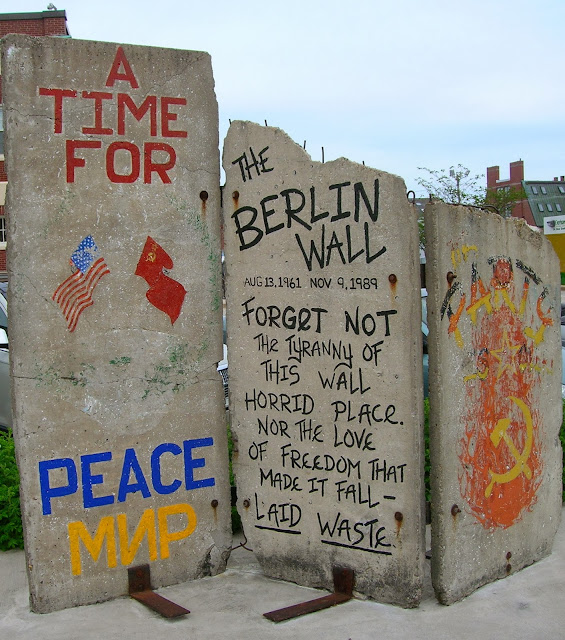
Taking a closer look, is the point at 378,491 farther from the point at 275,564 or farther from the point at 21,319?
the point at 21,319

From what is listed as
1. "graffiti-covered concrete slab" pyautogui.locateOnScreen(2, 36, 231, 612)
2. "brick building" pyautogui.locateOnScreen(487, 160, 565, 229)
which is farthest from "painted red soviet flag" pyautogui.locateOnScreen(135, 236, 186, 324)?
"brick building" pyautogui.locateOnScreen(487, 160, 565, 229)

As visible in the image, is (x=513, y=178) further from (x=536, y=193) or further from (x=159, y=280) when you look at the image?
(x=159, y=280)

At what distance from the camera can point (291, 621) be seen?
3939 millimetres

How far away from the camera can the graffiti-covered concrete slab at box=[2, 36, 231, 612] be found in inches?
163

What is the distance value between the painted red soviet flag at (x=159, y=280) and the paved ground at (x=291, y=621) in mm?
1561

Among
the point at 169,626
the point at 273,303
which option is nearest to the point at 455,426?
the point at 273,303

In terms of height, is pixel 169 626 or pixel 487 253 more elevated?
pixel 487 253

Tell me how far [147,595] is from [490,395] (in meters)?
2.17

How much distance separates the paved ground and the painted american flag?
153 centimetres

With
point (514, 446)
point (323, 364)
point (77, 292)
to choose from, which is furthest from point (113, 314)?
point (514, 446)

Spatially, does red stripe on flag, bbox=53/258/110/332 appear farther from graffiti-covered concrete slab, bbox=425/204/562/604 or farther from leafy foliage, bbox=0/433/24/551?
graffiti-covered concrete slab, bbox=425/204/562/604

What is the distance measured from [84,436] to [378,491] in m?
1.61

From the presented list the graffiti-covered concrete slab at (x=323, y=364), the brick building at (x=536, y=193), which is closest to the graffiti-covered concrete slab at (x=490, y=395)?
the graffiti-covered concrete slab at (x=323, y=364)

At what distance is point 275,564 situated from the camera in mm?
4500
